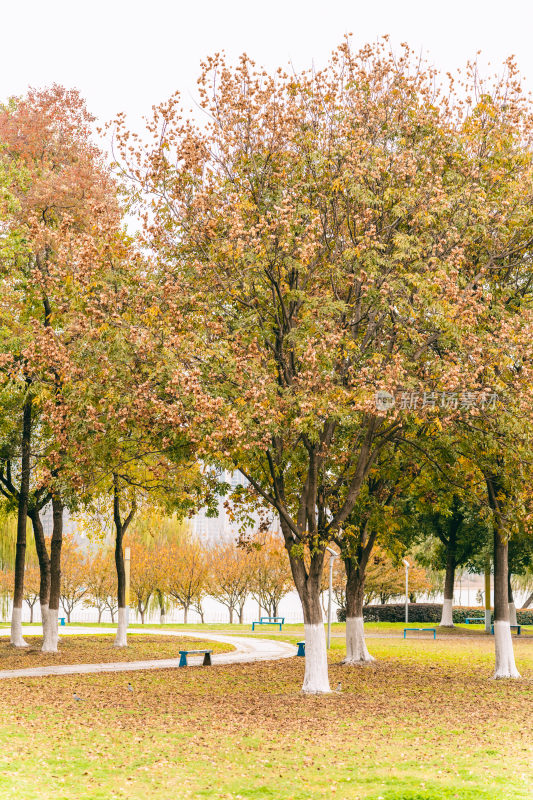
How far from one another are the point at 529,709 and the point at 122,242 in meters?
10.4

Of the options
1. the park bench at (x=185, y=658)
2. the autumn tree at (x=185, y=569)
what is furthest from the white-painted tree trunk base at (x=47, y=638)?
the autumn tree at (x=185, y=569)

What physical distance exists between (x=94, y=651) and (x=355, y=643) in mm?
7782

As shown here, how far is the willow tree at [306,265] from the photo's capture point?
13.2 m

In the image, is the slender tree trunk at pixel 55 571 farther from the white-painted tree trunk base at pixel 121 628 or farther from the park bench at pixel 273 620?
the park bench at pixel 273 620

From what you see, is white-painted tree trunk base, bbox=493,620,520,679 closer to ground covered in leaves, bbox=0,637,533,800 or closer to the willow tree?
ground covered in leaves, bbox=0,637,533,800

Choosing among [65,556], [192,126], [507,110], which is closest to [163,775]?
[192,126]

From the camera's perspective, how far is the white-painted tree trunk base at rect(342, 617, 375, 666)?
20094mm

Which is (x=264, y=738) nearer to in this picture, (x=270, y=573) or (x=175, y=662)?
(x=175, y=662)

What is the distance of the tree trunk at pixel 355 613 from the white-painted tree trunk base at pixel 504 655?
361cm

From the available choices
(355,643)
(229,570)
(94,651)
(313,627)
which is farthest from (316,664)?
(229,570)

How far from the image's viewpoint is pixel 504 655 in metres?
17.2

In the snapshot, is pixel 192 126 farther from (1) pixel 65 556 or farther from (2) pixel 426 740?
(1) pixel 65 556

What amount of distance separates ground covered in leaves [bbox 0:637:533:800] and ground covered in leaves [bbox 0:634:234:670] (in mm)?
3387

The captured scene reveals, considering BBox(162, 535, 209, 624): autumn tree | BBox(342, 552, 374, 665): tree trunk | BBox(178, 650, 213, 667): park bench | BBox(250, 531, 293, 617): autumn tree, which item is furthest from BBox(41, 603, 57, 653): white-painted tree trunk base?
Answer: BBox(250, 531, 293, 617): autumn tree
